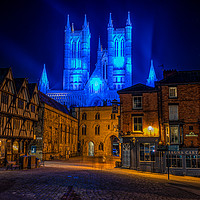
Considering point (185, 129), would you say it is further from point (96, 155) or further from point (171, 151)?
point (96, 155)

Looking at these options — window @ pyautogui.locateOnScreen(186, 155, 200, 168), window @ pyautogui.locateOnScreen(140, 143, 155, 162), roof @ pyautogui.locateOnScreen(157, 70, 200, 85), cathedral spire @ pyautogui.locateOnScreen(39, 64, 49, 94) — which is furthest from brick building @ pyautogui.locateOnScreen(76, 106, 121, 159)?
cathedral spire @ pyautogui.locateOnScreen(39, 64, 49, 94)

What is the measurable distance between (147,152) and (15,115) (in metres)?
15.2

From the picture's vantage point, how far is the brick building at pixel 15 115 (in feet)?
87.3

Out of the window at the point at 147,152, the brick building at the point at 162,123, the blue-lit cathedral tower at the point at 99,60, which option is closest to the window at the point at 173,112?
the brick building at the point at 162,123

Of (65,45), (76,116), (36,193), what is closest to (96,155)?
(76,116)

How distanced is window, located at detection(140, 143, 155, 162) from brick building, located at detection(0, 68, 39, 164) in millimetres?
13409

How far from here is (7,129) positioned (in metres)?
27.4

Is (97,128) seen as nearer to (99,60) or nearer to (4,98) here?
(4,98)

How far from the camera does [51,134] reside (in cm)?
3903

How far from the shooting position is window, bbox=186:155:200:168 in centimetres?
2358

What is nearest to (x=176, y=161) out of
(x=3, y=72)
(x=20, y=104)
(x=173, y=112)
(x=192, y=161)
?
(x=192, y=161)

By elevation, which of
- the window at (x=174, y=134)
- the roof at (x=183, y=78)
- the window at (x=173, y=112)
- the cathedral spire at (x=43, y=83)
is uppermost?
the cathedral spire at (x=43, y=83)

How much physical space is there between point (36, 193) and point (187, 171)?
17013mm

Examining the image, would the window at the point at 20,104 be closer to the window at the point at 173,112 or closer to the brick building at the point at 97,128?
the window at the point at 173,112
